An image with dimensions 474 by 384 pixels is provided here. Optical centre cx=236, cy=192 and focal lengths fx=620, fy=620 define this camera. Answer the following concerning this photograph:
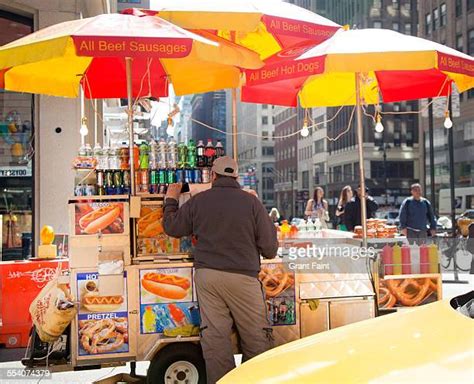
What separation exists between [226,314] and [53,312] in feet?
5.19

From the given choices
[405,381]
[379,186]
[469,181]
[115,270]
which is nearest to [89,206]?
[115,270]

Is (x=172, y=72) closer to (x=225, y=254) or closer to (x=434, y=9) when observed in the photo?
(x=225, y=254)

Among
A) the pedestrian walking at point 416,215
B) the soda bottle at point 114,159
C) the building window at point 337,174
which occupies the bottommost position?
the pedestrian walking at point 416,215

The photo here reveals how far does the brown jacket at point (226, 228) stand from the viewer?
5.45m

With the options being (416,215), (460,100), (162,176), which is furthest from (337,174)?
(162,176)

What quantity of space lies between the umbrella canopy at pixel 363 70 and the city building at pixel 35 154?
162 inches

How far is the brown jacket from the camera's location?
545cm

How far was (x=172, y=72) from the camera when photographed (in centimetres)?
780

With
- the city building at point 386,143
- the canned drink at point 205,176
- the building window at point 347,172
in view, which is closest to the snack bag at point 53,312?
the canned drink at point 205,176

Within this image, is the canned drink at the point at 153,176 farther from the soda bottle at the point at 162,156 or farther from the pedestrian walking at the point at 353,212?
the pedestrian walking at the point at 353,212

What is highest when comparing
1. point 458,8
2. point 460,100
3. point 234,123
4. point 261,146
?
point 458,8

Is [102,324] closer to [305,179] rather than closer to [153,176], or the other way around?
[153,176]

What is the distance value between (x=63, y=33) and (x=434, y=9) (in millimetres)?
62602

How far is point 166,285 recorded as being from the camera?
5867 mm
